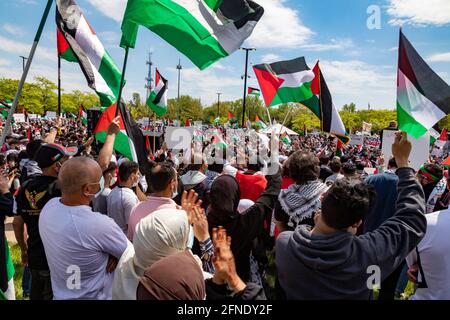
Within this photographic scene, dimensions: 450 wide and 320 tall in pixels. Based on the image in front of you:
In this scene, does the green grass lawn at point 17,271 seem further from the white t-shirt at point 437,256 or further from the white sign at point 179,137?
the white t-shirt at point 437,256

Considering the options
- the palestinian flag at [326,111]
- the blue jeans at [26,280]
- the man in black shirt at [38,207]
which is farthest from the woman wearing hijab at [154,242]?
the palestinian flag at [326,111]

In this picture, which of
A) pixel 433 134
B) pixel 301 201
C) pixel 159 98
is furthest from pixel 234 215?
pixel 159 98

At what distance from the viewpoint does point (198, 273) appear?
1582mm

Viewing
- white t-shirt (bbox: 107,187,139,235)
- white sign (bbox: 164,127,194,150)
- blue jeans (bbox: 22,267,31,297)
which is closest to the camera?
white t-shirt (bbox: 107,187,139,235)

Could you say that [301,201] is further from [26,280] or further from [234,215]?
[26,280]

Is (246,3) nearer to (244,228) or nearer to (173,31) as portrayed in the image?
(173,31)

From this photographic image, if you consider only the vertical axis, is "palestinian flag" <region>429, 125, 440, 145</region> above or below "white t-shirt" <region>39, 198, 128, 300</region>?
above

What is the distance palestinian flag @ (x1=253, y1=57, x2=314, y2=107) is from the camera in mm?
7469

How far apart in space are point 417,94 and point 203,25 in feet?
8.61

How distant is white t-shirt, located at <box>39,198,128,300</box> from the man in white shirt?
1.23 meters

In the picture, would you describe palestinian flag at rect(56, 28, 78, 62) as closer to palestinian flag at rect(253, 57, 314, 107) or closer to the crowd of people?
the crowd of people

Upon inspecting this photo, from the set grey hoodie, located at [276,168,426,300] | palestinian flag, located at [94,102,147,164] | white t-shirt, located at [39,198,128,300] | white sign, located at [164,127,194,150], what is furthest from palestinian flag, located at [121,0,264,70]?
white sign, located at [164,127,194,150]
